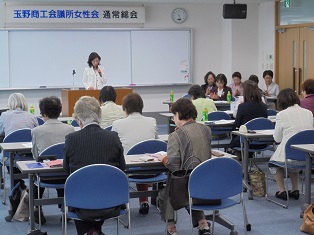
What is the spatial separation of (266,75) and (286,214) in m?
6.35

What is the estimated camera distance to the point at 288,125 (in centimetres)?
638

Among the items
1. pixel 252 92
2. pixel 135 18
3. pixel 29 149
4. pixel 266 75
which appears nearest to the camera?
pixel 29 149

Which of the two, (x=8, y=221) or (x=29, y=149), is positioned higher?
(x=29, y=149)

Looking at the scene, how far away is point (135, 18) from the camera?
1296 centimetres

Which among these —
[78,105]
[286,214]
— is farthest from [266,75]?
[78,105]

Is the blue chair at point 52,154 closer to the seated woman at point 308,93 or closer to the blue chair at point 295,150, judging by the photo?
the blue chair at point 295,150

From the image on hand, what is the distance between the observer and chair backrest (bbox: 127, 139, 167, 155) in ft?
18.2

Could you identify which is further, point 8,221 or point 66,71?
point 66,71

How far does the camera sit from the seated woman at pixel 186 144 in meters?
4.81

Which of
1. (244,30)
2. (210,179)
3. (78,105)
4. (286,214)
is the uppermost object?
(244,30)

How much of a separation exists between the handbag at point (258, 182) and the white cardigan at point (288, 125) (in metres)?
0.40

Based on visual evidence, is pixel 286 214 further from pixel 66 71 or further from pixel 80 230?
pixel 66 71

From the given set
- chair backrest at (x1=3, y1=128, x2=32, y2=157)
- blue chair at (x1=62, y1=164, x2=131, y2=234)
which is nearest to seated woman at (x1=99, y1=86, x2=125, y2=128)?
chair backrest at (x1=3, y1=128, x2=32, y2=157)

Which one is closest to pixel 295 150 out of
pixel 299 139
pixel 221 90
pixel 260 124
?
pixel 299 139
